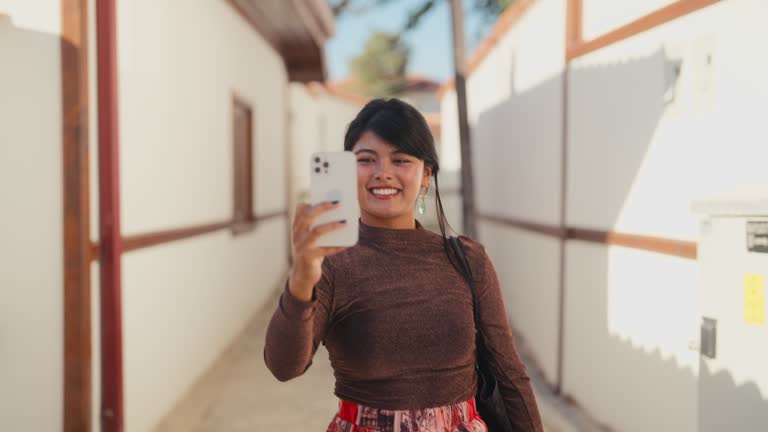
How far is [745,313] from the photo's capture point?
7.47 ft

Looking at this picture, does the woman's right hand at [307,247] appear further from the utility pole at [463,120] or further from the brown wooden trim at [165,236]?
the utility pole at [463,120]

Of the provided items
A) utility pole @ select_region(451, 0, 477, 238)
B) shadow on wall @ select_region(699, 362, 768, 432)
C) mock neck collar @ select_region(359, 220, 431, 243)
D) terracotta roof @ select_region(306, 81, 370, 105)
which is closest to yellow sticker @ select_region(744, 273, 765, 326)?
shadow on wall @ select_region(699, 362, 768, 432)

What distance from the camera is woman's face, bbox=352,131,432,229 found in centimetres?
159

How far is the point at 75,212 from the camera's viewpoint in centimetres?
306

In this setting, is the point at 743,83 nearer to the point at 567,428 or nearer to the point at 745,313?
the point at 745,313

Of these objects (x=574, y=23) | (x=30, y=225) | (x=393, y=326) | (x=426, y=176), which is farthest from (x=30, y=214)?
(x=574, y=23)

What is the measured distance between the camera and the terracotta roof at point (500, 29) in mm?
6785

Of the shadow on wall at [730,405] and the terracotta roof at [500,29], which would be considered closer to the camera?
the shadow on wall at [730,405]

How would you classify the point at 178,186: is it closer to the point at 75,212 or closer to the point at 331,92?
the point at 75,212

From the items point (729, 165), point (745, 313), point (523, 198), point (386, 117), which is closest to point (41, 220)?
point (386, 117)

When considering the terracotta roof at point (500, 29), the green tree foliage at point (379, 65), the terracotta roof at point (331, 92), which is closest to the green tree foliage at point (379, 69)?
the green tree foliage at point (379, 65)

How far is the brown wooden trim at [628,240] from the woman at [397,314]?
6.81ft

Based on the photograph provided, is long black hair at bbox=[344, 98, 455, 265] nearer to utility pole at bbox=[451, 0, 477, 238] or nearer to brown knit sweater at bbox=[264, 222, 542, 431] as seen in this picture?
brown knit sweater at bbox=[264, 222, 542, 431]

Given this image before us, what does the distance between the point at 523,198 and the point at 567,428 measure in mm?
3049
